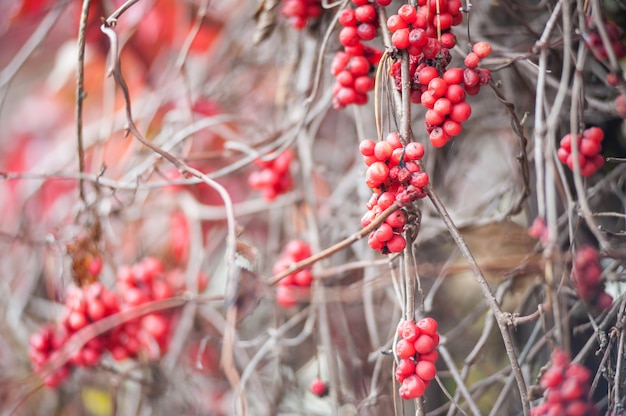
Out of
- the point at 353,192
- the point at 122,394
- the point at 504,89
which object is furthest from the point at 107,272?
the point at 504,89

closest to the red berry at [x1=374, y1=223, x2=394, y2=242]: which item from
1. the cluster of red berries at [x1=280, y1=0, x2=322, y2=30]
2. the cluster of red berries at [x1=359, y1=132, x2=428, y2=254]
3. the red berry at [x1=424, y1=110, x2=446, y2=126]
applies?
the cluster of red berries at [x1=359, y1=132, x2=428, y2=254]

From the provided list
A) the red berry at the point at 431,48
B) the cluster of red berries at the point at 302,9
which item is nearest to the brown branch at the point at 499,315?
the red berry at the point at 431,48

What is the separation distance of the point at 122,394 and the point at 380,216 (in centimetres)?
93

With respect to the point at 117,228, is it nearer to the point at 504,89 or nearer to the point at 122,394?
the point at 122,394

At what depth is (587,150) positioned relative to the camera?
1.86ft

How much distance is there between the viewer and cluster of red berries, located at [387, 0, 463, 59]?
0.51 metres

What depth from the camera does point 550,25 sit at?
1.64ft

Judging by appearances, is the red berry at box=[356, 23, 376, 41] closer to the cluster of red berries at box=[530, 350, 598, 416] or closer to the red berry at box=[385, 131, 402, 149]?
the red berry at box=[385, 131, 402, 149]

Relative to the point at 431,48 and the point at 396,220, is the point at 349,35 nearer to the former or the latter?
the point at 431,48

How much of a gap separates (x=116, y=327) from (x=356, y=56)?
528mm

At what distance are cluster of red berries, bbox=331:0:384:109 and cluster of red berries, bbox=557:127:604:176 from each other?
0.67 feet

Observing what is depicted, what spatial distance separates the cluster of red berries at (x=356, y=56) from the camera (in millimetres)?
590

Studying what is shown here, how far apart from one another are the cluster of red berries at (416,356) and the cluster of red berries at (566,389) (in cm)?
9

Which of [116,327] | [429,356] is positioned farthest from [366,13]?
[116,327]
